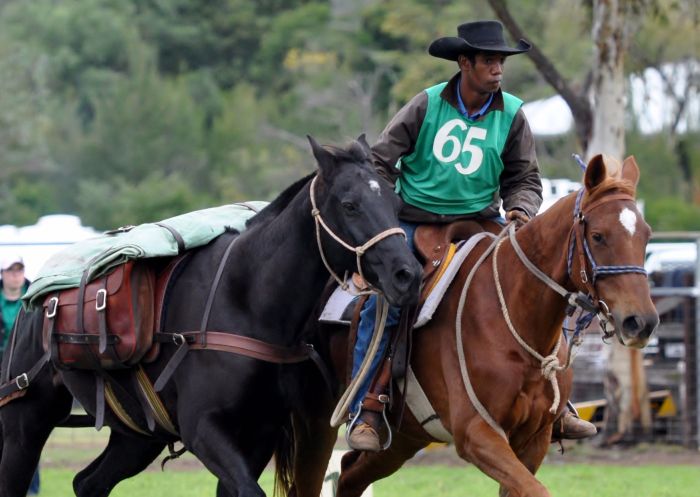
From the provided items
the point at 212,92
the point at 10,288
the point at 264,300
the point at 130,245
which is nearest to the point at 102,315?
the point at 130,245

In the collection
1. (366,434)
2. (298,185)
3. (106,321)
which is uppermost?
(298,185)

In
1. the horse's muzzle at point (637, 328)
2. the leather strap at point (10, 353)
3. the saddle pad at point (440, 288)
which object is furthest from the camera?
the leather strap at point (10, 353)

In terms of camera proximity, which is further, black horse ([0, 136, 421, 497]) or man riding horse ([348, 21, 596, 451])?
man riding horse ([348, 21, 596, 451])

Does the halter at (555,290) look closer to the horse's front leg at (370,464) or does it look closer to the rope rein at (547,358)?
the rope rein at (547,358)

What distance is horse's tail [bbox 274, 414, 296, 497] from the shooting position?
7.36 m

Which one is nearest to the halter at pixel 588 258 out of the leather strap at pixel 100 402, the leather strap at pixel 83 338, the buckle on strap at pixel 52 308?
the leather strap at pixel 83 338

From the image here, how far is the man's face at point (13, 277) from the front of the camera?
11.7 metres

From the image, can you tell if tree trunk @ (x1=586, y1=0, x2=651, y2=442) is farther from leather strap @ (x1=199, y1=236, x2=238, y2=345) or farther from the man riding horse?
leather strap @ (x1=199, y1=236, x2=238, y2=345)

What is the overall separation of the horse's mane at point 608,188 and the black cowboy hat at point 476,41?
42.7 inches

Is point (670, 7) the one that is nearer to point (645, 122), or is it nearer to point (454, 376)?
point (454, 376)

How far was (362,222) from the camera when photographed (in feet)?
20.7

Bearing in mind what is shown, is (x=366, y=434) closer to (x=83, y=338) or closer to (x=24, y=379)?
(x=83, y=338)

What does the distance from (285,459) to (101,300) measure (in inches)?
53.4

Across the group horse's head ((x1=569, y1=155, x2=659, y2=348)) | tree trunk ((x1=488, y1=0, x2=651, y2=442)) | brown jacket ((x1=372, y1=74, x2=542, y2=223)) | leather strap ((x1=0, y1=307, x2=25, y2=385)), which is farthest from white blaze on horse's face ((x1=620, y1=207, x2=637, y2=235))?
tree trunk ((x1=488, y1=0, x2=651, y2=442))
